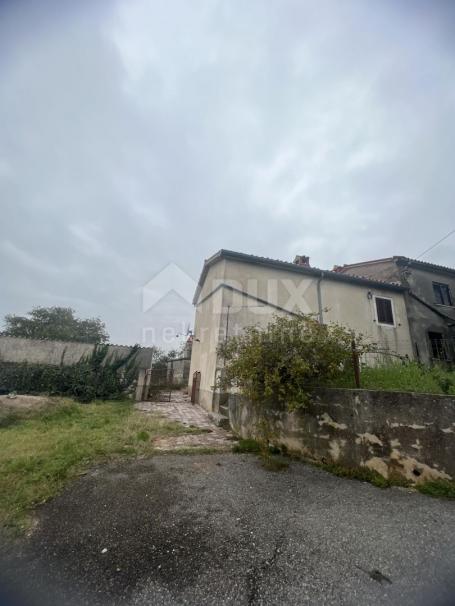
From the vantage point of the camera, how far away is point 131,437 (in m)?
4.96

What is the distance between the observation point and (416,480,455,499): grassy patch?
275 centimetres

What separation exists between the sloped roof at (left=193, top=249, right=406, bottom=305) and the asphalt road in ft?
25.2

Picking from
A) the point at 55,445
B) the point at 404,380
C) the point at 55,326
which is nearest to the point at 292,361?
the point at 404,380

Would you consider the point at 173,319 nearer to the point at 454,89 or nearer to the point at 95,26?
the point at 95,26

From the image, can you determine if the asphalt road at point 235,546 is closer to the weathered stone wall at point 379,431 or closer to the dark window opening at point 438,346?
the weathered stone wall at point 379,431

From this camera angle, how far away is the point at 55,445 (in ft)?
14.4

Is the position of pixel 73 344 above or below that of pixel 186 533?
above

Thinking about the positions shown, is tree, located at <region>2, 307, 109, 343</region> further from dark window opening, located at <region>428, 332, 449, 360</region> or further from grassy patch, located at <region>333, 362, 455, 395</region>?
dark window opening, located at <region>428, 332, 449, 360</region>

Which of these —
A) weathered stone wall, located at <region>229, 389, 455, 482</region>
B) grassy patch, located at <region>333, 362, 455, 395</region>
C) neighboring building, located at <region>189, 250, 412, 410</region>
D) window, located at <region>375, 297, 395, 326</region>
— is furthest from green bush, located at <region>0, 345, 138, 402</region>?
window, located at <region>375, 297, 395, 326</region>

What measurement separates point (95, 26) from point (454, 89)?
8832 millimetres

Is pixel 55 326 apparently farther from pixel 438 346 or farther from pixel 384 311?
pixel 438 346

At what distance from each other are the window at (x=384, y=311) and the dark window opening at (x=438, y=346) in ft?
7.39

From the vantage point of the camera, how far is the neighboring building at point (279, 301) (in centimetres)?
890

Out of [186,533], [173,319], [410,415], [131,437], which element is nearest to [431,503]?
[410,415]
